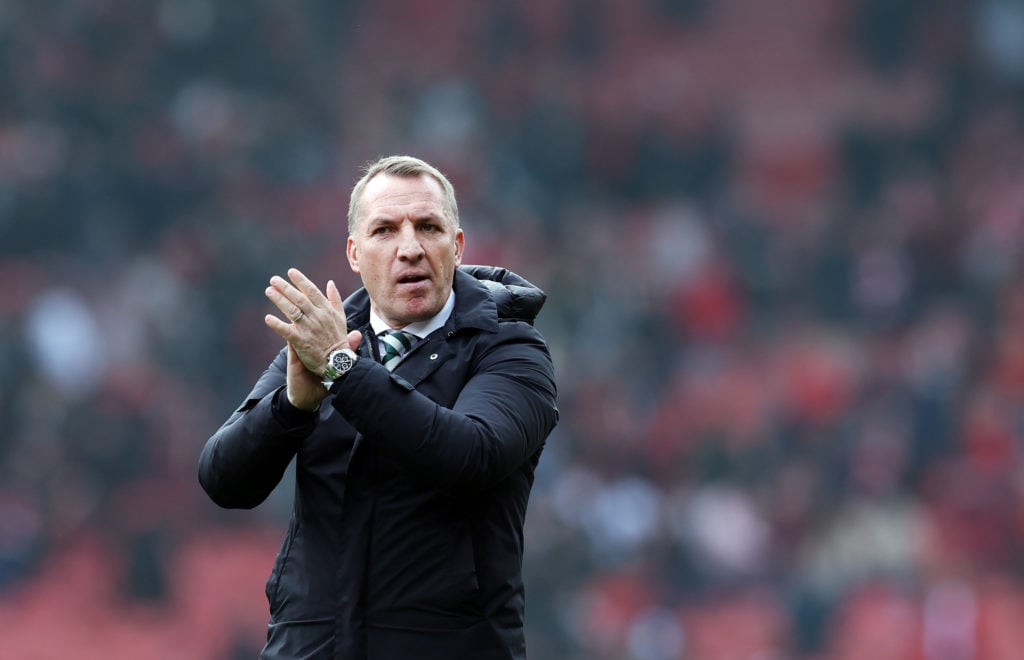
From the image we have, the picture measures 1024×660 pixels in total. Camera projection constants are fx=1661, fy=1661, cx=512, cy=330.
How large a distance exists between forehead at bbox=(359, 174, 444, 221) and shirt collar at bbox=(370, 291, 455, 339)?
6.8 inches

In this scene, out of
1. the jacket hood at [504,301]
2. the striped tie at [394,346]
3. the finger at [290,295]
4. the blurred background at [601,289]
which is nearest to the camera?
the finger at [290,295]

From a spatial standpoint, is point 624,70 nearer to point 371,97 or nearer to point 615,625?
point 371,97

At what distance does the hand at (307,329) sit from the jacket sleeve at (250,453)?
0.08 metres

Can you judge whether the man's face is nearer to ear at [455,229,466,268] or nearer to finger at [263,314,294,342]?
ear at [455,229,466,268]

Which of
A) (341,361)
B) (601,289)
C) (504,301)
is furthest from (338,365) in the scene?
(601,289)

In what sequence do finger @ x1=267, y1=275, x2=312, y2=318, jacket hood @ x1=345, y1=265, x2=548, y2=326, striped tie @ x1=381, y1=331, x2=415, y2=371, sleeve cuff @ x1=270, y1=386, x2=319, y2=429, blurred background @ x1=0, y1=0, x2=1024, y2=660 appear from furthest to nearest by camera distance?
blurred background @ x1=0, y1=0, x2=1024, y2=660, jacket hood @ x1=345, y1=265, x2=548, y2=326, striped tie @ x1=381, y1=331, x2=415, y2=371, sleeve cuff @ x1=270, y1=386, x2=319, y2=429, finger @ x1=267, y1=275, x2=312, y2=318

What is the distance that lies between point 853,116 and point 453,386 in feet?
42.1

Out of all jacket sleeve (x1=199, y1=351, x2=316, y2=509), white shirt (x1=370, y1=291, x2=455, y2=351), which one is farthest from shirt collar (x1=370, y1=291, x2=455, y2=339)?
jacket sleeve (x1=199, y1=351, x2=316, y2=509)

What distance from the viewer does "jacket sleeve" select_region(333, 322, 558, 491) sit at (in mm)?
2656

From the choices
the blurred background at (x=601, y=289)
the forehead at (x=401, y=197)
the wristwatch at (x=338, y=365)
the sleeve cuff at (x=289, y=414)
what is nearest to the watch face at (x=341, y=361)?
the wristwatch at (x=338, y=365)

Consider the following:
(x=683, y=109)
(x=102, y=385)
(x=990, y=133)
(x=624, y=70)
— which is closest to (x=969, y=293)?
(x=990, y=133)

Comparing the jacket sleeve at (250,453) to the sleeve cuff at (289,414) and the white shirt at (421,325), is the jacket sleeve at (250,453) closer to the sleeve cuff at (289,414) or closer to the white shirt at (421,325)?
the sleeve cuff at (289,414)

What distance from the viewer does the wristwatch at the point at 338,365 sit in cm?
266

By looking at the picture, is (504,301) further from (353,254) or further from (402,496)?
(402,496)
